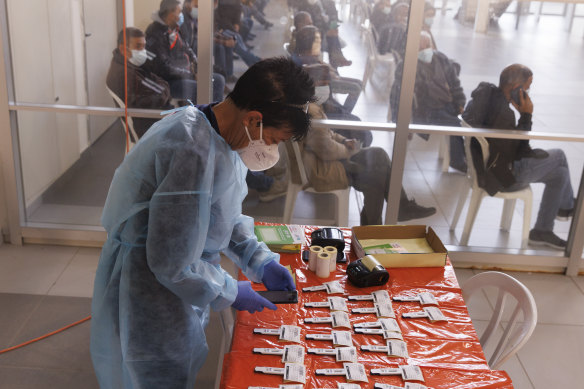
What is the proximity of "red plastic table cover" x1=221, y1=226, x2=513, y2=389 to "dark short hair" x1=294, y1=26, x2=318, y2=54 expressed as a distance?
156 centimetres

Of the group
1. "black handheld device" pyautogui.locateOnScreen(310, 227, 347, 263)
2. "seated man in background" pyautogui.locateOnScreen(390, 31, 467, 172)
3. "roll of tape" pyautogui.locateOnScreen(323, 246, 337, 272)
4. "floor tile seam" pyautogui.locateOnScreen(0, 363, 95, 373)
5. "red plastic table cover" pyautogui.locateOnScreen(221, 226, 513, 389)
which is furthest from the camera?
"seated man in background" pyautogui.locateOnScreen(390, 31, 467, 172)

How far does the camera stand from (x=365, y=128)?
140 inches

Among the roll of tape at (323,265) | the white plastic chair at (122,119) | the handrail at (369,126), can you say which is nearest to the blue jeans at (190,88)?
the handrail at (369,126)

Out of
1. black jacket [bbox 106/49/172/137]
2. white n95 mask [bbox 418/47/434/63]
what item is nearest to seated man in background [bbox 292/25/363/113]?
white n95 mask [bbox 418/47/434/63]

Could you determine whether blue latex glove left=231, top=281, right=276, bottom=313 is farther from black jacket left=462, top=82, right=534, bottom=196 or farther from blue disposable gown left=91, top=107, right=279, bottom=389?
black jacket left=462, top=82, right=534, bottom=196

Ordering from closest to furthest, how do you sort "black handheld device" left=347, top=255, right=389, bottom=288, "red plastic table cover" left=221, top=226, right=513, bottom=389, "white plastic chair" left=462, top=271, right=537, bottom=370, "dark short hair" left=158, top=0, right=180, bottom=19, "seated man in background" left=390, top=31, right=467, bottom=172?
"red plastic table cover" left=221, top=226, right=513, bottom=389
"white plastic chair" left=462, top=271, right=537, bottom=370
"black handheld device" left=347, top=255, right=389, bottom=288
"dark short hair" left=158, top=0, right=180, bottom=19
"seated man in background" left=390, top=31, right=467, bottom=172

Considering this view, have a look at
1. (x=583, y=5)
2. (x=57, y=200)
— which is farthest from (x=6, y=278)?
(x=583, y=5)

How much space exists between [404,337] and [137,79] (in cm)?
230

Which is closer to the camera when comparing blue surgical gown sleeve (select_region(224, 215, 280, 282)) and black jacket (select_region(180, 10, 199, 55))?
blue surgical gown sleeve (select_region(224, 215, 280, 282))

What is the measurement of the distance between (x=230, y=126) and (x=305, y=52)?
1771 millimetres

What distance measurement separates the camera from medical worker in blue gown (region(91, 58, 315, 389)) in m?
1.66

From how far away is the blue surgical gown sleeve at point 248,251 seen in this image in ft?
6.91

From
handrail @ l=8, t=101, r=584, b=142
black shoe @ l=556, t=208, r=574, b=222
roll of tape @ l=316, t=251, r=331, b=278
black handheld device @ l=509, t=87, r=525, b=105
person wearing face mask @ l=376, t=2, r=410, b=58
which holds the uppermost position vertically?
person wearing face mask @ l=376, t=2, r=410, b=58

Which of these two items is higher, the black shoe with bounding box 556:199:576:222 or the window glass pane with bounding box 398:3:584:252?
the window glass pane with bounding box 398:3:584:252
